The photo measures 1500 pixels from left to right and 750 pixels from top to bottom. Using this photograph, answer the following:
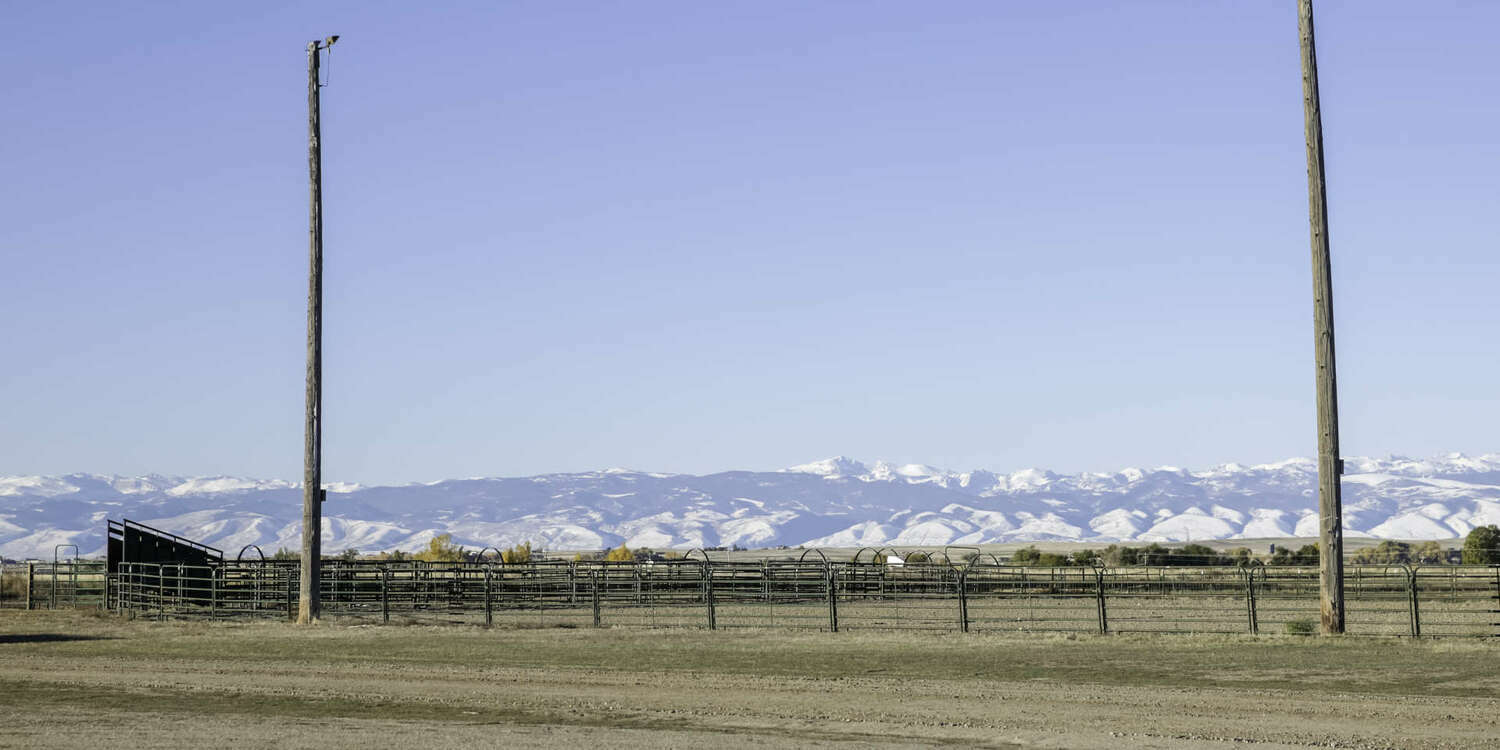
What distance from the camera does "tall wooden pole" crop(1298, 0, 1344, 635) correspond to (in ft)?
91.3

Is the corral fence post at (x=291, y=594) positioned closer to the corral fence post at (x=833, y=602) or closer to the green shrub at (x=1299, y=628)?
the corral fence post at (x=833, y=602)

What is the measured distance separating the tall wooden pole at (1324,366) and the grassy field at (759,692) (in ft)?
3.63

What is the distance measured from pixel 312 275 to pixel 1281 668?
20789 millimetres

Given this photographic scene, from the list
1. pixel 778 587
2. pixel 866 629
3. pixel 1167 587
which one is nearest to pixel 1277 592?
pixel 1167 587

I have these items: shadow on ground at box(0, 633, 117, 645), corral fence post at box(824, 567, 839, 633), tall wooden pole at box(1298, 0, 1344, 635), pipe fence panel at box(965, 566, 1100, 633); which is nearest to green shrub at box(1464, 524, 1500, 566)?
pipe fence panel at box(965, 566, 1100, 633)

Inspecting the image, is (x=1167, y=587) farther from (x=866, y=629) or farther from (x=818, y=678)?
(x=818, y=678)

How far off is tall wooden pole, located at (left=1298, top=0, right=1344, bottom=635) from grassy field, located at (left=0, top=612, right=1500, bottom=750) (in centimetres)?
111

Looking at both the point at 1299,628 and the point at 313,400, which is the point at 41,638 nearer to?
the point at 313,400

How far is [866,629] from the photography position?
111 feet

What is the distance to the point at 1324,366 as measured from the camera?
2791 cm

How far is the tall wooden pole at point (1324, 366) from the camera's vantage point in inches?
1096

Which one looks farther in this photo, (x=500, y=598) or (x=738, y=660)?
(x=500, y=598)

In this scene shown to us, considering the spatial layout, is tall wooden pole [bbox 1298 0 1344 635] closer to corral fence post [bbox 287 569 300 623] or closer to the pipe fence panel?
the pipe fence panel

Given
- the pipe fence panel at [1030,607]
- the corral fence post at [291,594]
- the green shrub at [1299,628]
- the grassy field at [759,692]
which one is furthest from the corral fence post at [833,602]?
the corral fence post at [291,594]
